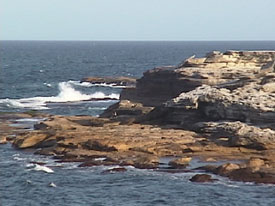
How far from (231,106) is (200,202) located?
1854cm

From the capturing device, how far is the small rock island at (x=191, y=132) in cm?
4700

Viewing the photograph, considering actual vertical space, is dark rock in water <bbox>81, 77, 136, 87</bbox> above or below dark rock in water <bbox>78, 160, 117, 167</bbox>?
below

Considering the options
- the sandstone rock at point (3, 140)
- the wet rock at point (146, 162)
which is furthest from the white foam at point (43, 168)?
the sandstone rock at point (3, 140)

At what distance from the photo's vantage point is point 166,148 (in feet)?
165

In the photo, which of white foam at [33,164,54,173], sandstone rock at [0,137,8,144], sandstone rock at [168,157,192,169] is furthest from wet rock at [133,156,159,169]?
Result: sandstone rock at [0,137,8,144]

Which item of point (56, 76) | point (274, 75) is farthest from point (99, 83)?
point (274, 75)

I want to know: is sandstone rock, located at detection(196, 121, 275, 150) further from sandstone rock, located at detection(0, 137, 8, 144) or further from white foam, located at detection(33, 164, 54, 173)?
sandstone rock, located at detection(0, 137, 8, 144)

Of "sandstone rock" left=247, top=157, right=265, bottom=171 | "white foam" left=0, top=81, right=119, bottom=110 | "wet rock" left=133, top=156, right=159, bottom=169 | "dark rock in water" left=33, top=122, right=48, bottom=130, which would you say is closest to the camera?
"sandstone rock" left=247, top=157, right=265, bottom=171

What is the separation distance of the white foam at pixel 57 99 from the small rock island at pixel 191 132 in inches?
760

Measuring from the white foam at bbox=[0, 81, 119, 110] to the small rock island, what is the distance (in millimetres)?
19292

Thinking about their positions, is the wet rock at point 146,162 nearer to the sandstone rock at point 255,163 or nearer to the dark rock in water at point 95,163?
the dark rock in water at point 95,163

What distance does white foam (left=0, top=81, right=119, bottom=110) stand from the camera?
85562mm

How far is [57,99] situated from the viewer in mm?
A: 93875

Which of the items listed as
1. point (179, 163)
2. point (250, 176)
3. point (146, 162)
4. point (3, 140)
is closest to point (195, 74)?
point (3, 140)
